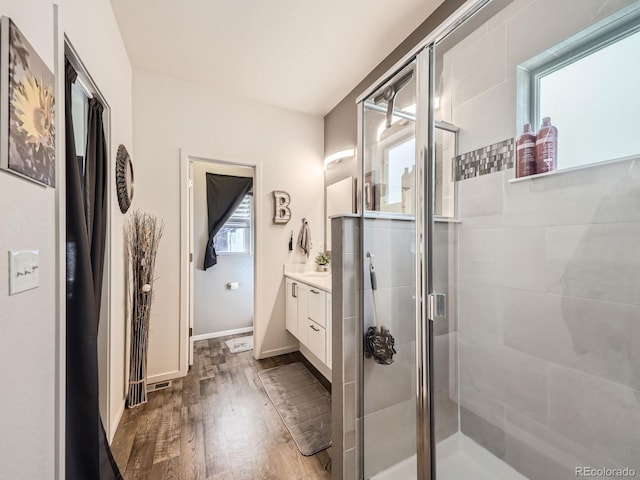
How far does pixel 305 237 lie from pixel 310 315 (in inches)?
37.7

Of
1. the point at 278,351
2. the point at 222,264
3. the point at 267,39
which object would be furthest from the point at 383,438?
the point at 222,264

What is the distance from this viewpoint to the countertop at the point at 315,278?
2158mm

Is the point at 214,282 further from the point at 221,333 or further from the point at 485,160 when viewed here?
the point at 485,160

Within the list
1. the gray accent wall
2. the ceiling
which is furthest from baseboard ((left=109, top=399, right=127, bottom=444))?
the ceiling

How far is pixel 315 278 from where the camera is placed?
2.59m

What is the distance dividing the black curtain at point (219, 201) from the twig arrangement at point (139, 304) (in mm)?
1305

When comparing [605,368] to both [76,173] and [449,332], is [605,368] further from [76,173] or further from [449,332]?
[76,173]

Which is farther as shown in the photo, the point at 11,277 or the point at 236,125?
the point at 236,125

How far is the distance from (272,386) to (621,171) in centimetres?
252

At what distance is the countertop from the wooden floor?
0.97m

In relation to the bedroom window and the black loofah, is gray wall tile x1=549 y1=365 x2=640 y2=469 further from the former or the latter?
the bedroom window

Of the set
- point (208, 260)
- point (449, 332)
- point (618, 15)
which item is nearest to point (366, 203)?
point (449, 332)

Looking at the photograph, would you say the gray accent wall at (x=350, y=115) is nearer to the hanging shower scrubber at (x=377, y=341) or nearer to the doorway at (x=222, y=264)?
the doorway at (x=222, y=264)

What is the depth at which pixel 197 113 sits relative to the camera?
253 centimetres
